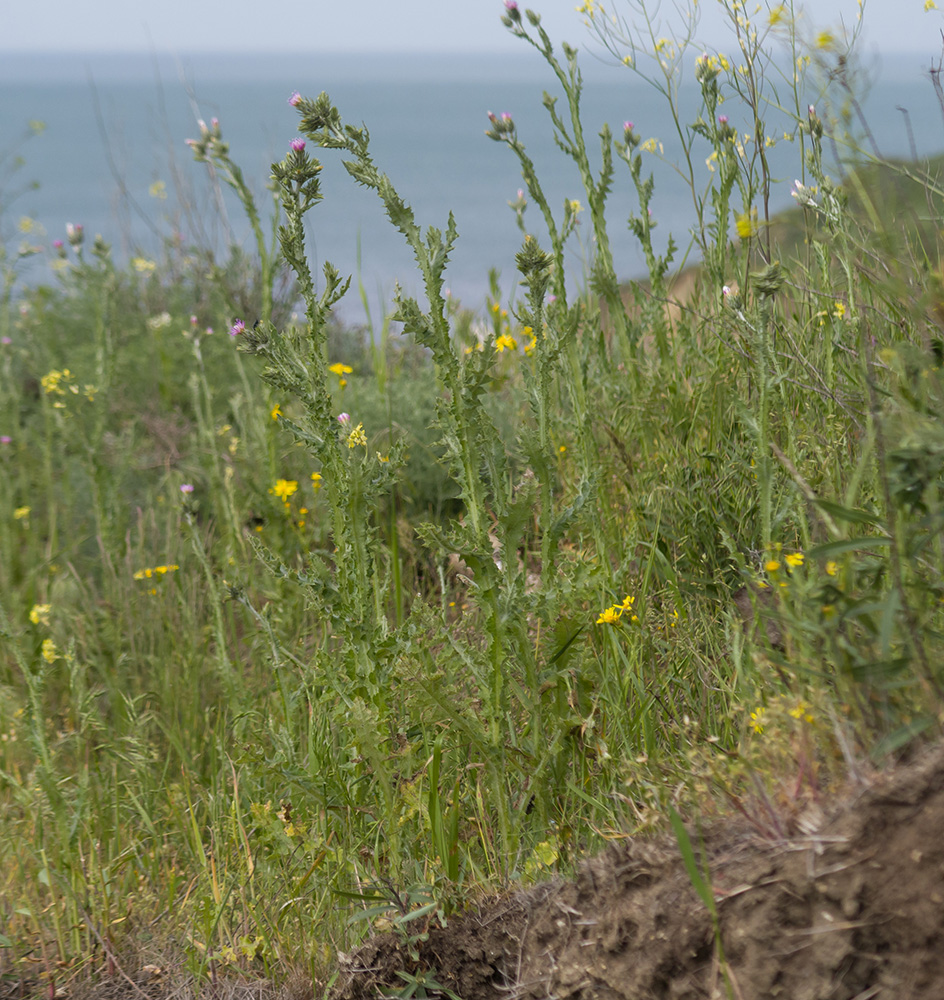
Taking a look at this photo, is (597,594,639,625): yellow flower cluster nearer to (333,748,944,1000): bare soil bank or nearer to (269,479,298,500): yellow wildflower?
(333,748,944,1000): bare soil bank

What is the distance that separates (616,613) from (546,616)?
0.63 feet

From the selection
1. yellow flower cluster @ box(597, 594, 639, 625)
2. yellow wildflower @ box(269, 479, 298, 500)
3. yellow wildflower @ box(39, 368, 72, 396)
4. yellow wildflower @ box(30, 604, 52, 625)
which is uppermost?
yellow wildflower @ box(39, 368, 72, 396)

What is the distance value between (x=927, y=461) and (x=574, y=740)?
1.00m

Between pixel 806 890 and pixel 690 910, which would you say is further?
pixel 690 910

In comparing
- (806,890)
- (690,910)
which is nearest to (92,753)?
(690,910)

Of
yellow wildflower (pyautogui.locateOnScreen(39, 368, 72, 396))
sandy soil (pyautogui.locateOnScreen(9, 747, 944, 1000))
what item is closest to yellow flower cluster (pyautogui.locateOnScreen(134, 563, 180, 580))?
yellow wildflower (pyautogui.locateOnScreen(39, 368, 72, 396))

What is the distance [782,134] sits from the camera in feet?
8.27

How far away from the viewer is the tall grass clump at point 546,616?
1.38m

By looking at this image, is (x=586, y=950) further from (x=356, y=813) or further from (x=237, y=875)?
(x=237, y=875)

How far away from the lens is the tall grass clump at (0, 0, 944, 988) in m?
1.38

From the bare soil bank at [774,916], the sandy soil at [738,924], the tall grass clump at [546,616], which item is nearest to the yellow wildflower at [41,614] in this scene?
the tall grass clump at [546,616]

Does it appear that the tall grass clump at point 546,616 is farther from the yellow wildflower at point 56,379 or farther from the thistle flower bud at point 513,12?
the yellow wildflower at point 56,379

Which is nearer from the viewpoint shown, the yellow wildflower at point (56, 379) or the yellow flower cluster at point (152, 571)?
the yellow flower cluster at point (152, 571)

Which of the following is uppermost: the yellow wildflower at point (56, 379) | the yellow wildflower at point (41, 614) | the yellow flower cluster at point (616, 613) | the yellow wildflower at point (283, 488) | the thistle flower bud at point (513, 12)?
the thistle flower bud at point (513, 12)
